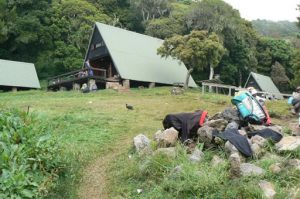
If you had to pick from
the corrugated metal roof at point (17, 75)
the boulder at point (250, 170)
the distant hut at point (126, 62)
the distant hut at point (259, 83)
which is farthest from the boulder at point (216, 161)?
the distant hut at point (259, 83)

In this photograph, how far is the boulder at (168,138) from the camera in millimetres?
7325

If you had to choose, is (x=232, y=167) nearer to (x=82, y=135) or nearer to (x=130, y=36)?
(x=82, y=135)

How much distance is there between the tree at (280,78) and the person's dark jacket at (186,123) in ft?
128

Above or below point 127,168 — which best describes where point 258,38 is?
above

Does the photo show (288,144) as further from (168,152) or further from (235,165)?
(168,152)

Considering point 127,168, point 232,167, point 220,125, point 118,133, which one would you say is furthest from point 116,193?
point 118,133

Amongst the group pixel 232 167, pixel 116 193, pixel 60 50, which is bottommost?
pixel 116 193

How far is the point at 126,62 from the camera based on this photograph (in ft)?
88.7

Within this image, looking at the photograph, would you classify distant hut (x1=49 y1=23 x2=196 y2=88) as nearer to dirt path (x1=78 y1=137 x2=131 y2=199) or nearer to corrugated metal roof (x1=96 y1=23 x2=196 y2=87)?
corrugated metal roof (x1=96 y1=23 x2=196 y2=87)

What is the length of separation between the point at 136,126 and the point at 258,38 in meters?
41.0

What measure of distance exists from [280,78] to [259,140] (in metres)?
39.9

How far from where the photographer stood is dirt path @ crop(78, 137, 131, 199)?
6.15 metres

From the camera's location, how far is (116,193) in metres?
6.12

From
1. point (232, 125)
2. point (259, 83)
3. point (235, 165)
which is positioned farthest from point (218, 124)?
point (259, 83)
